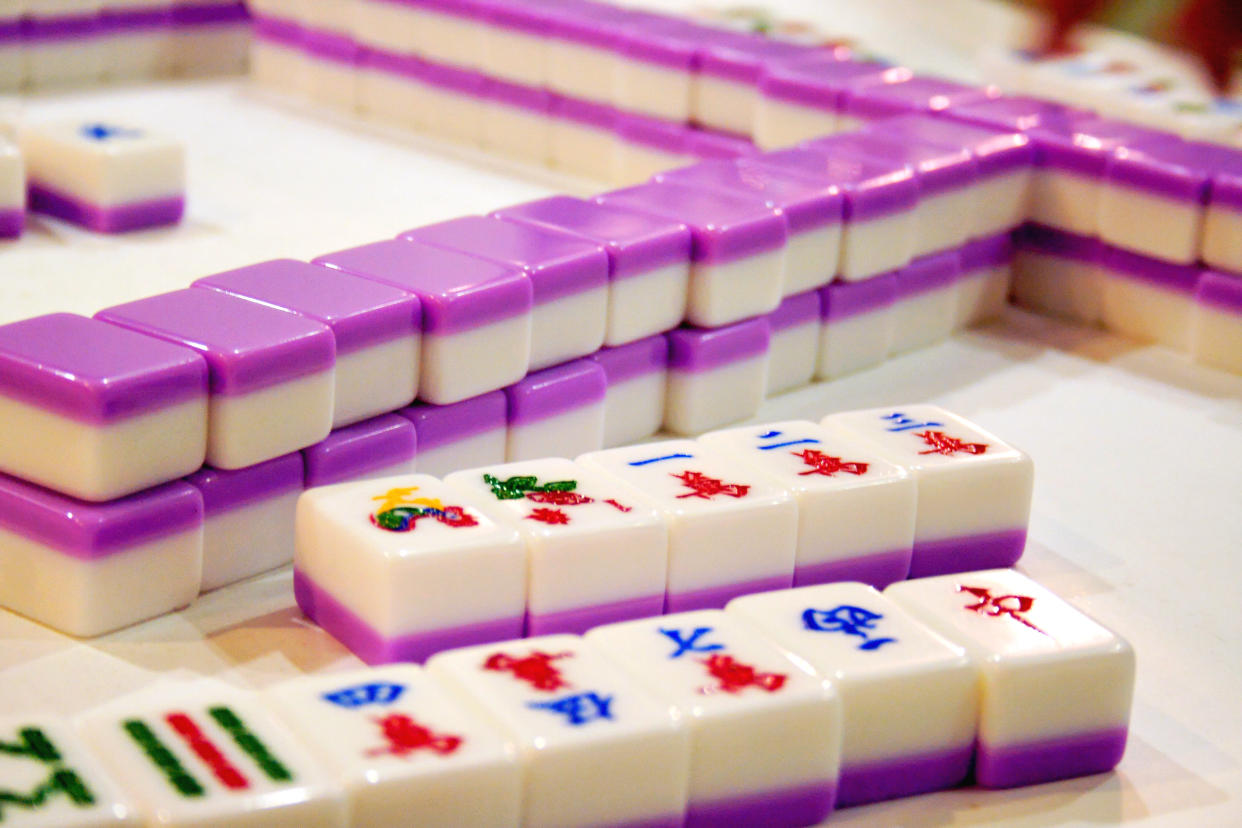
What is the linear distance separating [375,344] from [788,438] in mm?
753

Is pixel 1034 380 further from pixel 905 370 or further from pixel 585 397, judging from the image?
pixel 585 397

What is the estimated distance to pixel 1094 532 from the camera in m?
2.93

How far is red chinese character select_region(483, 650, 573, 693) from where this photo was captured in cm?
194

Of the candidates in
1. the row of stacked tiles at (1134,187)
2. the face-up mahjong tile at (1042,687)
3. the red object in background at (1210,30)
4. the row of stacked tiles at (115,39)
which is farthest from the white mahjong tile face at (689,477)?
the row of stacked tiles at (115,39)

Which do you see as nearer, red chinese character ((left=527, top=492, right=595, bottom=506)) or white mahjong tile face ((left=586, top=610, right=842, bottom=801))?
white mahjong tile face ((left=586, top=610, right=842, bottom=801))

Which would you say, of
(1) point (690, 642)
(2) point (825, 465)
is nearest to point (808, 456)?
(2) point (825, 465)

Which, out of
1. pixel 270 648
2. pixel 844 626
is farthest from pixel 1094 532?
pixel 270 648

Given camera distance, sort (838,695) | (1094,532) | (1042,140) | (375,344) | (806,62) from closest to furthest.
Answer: (838,695) → (375,344) → (1094,532) → (1042,140) → (806,62)

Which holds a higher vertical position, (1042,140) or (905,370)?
(1042,140)

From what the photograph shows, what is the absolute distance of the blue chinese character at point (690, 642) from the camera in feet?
6.71

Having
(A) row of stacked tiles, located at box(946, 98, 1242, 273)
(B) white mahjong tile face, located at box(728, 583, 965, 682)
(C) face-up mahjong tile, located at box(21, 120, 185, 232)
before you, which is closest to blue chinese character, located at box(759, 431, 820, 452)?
(B) white mahjong tile face, located at box(728, 583, 965, 682)

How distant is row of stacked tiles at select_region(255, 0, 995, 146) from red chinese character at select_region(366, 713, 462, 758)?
2931mm

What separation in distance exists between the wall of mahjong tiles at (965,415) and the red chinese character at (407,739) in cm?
52

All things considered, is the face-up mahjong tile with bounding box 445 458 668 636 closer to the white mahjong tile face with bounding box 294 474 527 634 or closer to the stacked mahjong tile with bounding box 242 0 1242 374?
the white mahjong tile face with bounding box 294 474 527 634
